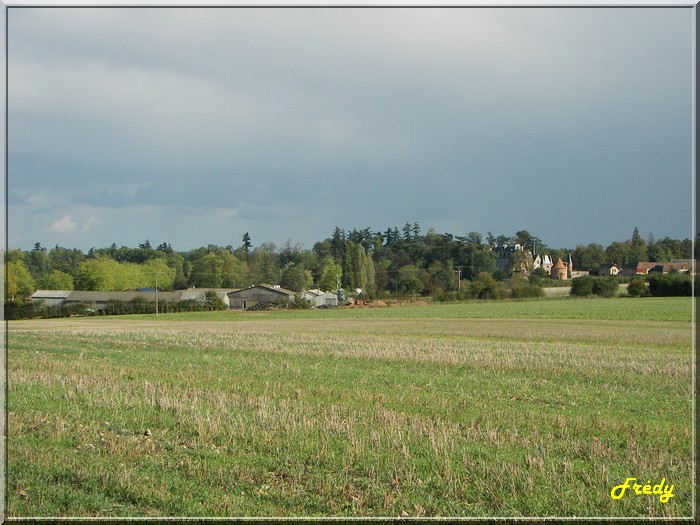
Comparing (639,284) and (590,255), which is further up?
(590,255)

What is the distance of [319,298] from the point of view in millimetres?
44844

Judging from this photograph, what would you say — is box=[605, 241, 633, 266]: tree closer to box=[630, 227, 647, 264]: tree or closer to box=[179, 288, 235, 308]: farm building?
box=[630, 227, 647, 264]: tree

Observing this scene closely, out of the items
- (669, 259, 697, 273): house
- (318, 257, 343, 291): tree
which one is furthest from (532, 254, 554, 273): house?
(318, 257, 343, 291): tree

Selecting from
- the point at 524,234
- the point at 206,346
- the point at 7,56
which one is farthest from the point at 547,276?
the point at 206,346

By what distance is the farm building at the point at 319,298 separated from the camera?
139ft

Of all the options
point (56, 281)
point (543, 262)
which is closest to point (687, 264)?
point (543, 262)

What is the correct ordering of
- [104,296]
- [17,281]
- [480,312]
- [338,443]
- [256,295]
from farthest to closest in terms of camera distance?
[480,312]
[256,295]
[104,296]
[17,281]
[338,443]

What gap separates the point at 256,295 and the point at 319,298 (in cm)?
722

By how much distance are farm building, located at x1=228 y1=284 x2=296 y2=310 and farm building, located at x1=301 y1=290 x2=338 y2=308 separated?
4.21ft

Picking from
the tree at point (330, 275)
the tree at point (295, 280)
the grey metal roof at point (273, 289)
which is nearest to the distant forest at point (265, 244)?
the tree at point (330, 275)

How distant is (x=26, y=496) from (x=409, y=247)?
1063 centimetres

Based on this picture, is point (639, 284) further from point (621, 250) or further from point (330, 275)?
point (330, 275)

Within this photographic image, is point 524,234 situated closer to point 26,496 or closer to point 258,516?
point 258,516

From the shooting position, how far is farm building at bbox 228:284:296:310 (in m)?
34.6
